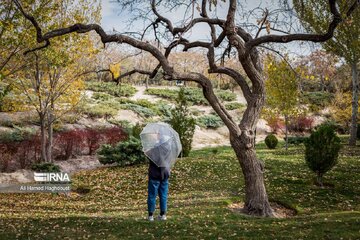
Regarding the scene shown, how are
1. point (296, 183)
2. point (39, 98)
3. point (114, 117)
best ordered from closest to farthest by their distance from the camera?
1. point (296, 183)
2. point (39, 98)
3. point (114, 117)

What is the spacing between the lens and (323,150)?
10992 millimetres

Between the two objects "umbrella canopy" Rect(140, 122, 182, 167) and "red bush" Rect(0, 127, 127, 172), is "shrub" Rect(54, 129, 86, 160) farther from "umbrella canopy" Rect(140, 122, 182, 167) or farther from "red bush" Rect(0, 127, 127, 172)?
"umbrella canopy" Rect(140, 122, 182, 167)

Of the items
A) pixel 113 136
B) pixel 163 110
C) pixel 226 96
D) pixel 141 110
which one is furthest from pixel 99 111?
pixel 226 96

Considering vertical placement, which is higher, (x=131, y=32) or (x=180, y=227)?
(x=131, y=32)

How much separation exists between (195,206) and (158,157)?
2.50 meters

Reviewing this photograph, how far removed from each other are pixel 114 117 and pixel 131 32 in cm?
2172

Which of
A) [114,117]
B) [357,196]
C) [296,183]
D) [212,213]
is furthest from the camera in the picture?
[114,117]

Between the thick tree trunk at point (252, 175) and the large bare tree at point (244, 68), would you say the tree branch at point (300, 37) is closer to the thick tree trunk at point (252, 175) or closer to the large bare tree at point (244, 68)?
the large bare tree at point (244, 68)

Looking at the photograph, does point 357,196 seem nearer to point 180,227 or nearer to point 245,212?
point 245,212

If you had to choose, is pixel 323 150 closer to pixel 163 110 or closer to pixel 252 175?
pixel 252 175

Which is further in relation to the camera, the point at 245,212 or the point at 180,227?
the point at 245,212

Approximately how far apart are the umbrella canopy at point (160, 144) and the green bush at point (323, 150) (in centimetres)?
587

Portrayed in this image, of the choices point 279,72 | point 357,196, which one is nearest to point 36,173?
point 357,196

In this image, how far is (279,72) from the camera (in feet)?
66.7
